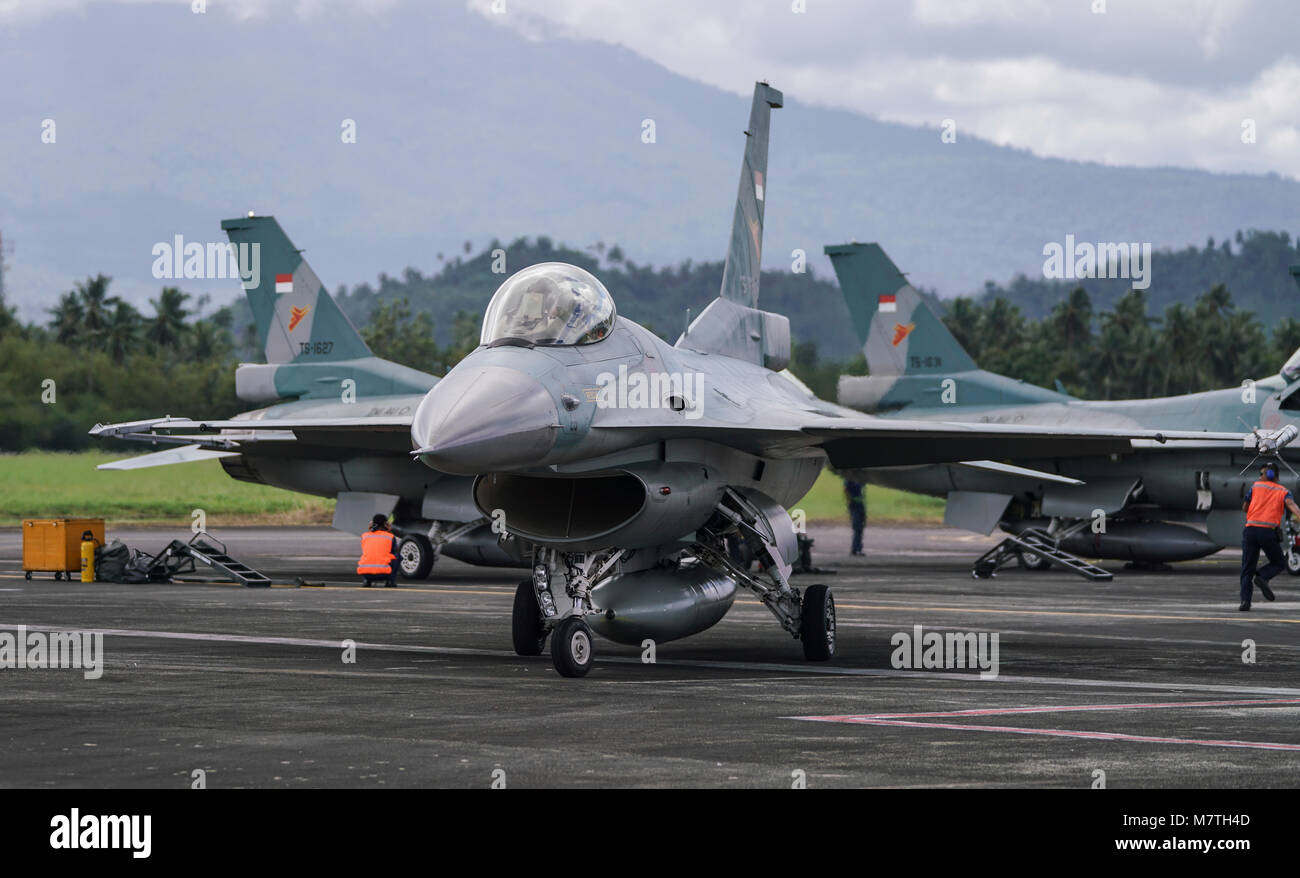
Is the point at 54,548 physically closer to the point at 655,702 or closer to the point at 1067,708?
the point at 655,702

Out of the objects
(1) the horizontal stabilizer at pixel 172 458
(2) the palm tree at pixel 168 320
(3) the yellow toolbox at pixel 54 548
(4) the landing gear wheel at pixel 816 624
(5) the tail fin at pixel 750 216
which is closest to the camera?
(4) the landing gear wheel at pixel 816 624

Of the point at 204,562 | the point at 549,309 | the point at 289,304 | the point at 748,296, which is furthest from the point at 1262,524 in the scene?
the point at 289,304

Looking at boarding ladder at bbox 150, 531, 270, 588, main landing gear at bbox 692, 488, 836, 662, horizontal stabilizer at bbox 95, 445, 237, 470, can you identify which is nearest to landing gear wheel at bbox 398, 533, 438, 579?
boarding ladder at bbox 150, 531, 270, 588

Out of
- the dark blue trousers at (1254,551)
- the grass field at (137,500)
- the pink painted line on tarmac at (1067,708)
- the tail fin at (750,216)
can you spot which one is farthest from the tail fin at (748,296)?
the grass field at (137,500)

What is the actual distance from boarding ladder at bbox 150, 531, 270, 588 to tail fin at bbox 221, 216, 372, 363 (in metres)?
5.00

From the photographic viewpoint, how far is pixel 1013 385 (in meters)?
30.6

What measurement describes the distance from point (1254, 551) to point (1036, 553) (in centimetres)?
798

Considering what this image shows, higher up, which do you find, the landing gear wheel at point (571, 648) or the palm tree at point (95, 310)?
the palm tree at point (95, 310)

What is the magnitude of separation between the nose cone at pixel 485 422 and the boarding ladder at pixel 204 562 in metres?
13.0

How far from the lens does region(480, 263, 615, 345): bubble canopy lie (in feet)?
41.7

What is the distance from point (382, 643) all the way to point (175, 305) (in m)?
79.6

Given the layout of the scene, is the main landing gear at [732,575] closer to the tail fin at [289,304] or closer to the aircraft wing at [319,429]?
the aircraft wing at [319,429]

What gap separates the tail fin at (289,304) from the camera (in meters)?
29.3
